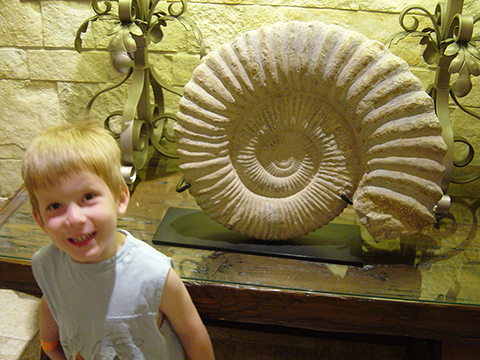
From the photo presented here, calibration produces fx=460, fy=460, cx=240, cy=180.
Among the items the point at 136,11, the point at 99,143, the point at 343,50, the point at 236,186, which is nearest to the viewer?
the point at 99,143

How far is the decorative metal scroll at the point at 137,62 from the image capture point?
134cm

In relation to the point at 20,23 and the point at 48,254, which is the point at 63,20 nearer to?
the point at 20,23

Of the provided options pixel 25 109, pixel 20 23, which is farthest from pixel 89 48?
pixel 25 109

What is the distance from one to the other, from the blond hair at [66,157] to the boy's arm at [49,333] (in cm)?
27

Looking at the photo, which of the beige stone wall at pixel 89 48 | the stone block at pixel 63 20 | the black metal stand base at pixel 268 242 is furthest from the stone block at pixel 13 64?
the black metal stand base at pixel 268 242

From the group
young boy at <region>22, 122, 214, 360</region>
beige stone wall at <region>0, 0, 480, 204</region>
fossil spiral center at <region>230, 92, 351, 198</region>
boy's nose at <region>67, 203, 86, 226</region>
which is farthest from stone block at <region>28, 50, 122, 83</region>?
boy's nose at <region>67, 203, 86, 226</region>

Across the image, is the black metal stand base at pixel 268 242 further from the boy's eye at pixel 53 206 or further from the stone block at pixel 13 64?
the stone block at pixel 13 64

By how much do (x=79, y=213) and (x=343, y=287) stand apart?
26.1 inches

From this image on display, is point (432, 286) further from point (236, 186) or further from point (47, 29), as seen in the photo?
point (47, 29)

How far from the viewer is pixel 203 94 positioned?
43.9 inches

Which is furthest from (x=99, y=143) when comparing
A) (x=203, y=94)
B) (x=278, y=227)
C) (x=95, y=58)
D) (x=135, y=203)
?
(x=95, y=58)

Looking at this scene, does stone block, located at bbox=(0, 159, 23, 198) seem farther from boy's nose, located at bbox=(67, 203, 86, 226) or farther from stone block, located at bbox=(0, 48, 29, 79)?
boy's nose, located at bbox=(67, 203, 86, 226)

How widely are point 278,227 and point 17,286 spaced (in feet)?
2.30

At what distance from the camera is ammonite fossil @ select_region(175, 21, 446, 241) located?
1.05 metres
